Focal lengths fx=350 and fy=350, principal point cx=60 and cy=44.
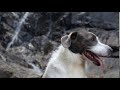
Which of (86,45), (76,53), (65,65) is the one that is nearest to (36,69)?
(65,65)

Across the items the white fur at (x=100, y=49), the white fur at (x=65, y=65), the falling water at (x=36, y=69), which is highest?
the white fur at (x=100, y=49)

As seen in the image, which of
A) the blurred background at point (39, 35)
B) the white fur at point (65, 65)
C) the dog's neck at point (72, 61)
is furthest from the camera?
the blurred background at point (39, 35)

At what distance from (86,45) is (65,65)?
14.8 inches

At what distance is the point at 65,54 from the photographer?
14.5 feet

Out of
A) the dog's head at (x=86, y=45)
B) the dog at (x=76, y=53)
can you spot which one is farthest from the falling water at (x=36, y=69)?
the dog's head at (x=86, y=45)

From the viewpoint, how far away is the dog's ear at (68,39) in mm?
4371

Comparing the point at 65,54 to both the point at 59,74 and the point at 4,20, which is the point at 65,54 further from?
the point at 4,20

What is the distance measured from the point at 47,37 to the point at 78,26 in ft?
1.47

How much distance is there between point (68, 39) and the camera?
4383 mm

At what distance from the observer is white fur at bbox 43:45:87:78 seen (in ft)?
14.1

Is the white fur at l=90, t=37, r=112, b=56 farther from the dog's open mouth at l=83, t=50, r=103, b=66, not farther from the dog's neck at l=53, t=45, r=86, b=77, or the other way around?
the dog's neck at l=53, t=45, r=86, b=77

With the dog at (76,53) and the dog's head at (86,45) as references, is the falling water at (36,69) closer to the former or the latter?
the dog at (76,53)
